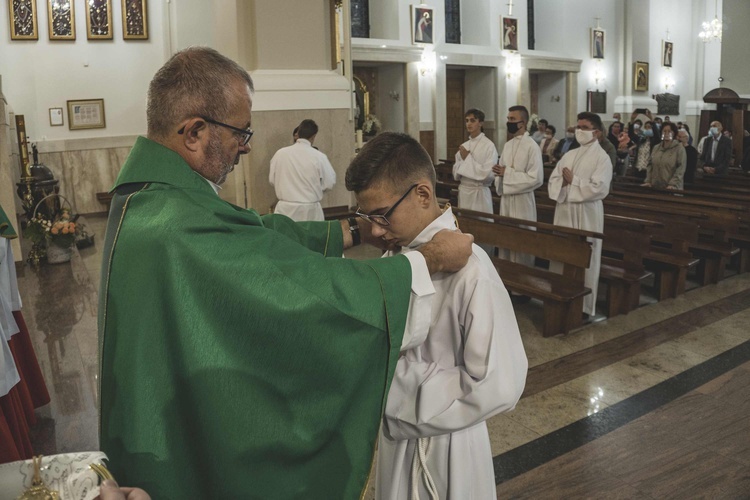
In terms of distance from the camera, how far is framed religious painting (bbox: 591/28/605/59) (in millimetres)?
19875

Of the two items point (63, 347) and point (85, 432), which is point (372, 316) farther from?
point (63, 347)

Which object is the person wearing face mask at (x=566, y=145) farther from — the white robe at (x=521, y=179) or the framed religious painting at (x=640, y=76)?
the framed religious painting at (x=640, y=76)

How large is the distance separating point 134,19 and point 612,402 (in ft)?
40.0

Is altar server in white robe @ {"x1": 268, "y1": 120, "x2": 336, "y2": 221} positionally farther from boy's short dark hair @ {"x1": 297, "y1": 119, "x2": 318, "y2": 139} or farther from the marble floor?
the marble floor

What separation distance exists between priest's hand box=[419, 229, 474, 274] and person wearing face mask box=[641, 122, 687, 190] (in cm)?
885

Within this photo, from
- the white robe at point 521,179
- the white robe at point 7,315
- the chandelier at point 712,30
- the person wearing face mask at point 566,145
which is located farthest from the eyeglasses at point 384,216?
the chandelier at point 712,30

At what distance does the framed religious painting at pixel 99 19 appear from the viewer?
1252cm

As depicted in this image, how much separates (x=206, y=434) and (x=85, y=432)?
255cm

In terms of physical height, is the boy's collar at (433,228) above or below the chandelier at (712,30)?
below

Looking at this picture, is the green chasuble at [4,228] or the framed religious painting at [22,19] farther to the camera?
the framed religious painting at [22,19]

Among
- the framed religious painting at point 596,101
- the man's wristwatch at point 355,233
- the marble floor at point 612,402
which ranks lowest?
the marble floor at point 612,402

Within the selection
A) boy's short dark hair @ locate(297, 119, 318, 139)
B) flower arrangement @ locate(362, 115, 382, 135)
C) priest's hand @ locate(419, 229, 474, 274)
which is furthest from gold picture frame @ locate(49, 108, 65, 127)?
priest's hand @ locate(419, 229, 474, 274)

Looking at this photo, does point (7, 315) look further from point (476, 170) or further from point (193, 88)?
point (476, 170)

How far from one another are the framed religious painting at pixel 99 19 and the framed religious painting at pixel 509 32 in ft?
33.7
